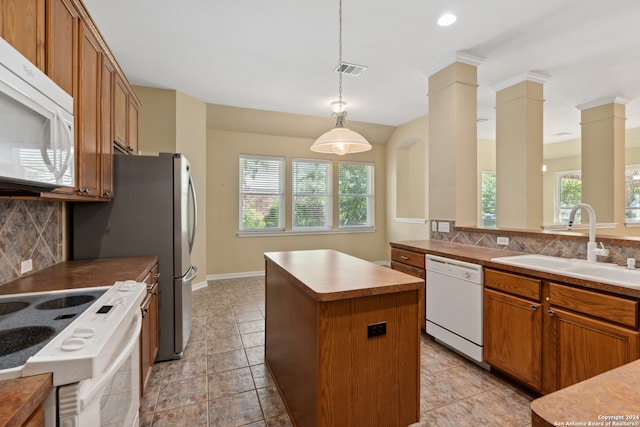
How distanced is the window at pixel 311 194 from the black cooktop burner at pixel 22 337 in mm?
4973

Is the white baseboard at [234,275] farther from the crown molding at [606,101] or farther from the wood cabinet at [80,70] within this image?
the crown molding at [606,101]

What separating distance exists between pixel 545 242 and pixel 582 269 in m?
0.44

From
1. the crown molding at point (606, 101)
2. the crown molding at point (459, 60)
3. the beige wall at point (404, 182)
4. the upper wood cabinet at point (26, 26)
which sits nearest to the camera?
the upper wood cabinet at point (26, 26)

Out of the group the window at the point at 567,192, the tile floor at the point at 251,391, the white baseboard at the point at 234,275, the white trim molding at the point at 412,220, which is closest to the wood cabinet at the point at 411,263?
the tile floor at the point at 251,391

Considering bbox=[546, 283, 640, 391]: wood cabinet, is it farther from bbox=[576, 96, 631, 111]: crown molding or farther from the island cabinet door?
bbox=[576, 96, 631, 111]: crown molding

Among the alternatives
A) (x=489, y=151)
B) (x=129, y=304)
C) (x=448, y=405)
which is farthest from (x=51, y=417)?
(x=489, y=151)

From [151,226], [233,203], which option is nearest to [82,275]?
[151,226]

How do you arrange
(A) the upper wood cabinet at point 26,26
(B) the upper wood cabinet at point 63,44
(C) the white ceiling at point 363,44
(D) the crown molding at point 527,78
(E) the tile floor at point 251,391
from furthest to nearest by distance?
1. (D) the crown molding at point 527,78
2. (C) the white ceiling at point 363,44
3. (E) the tile floor at point 251,391
4. (B) the upper wood cabinet at point 63,44
5. (A) the upper wood cabinet at point 26,26

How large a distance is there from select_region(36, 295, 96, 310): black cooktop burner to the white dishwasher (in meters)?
2.52

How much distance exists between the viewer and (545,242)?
2512mm

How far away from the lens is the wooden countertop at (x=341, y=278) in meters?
1.51

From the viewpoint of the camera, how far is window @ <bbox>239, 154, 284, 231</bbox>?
568 centimetres

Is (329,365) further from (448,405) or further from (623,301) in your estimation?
(623,301)

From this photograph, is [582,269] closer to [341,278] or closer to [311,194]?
[341,278]
